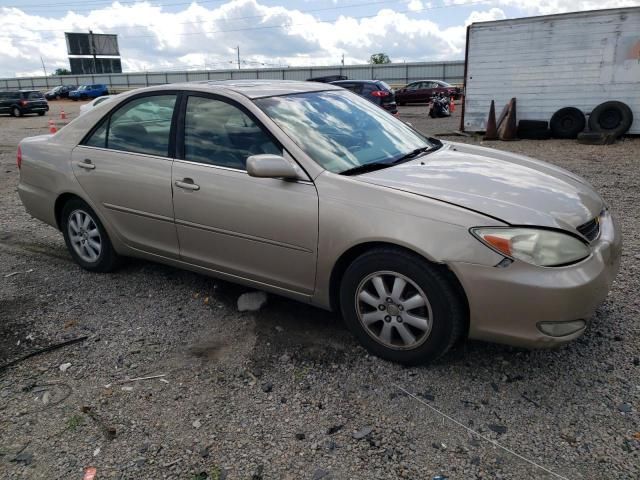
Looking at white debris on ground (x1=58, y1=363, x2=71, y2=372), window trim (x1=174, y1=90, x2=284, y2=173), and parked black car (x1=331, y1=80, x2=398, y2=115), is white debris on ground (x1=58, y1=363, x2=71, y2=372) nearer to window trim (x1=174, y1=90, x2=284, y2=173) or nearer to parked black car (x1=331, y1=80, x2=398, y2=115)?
window trim (x1=174, y1=90, x2=284, y2=173)

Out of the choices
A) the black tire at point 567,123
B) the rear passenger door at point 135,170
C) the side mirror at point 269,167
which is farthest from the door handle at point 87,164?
the black tire at point 567,123


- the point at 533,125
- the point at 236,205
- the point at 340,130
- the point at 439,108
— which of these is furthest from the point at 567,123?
the point at 236,205

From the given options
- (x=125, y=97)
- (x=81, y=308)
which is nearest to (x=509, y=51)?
(x=125, y=97)

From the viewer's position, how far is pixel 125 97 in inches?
159

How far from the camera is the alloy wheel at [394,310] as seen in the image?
273cm

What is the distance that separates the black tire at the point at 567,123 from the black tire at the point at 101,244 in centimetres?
1194

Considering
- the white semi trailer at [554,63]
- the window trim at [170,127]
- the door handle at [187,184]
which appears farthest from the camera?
the white semi trailer at [554,63]

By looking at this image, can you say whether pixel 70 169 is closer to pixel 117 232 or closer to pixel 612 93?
pixel 117 232

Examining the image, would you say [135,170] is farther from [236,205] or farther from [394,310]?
[394,310]

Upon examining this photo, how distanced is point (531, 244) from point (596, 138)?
1085cm

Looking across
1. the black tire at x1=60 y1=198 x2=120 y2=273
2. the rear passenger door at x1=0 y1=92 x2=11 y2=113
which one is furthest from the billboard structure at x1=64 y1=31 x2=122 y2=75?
the black tire at x1=60 y1=198 x2=120 y2=273

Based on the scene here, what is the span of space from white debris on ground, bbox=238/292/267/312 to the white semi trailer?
1187 cm

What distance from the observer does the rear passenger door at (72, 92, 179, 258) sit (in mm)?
3635

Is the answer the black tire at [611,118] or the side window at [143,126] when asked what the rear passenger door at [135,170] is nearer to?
the side window at [143,126]
